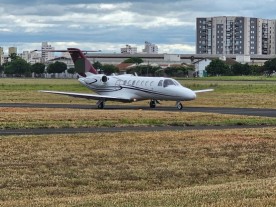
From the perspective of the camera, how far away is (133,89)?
46.4m

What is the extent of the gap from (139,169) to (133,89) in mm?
29754

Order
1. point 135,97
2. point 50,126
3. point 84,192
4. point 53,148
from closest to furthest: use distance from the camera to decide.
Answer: point 84,192 → point 53,148 → point 50,126 → point 135,97

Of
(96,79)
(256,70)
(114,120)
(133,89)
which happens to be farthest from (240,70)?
(114,120)

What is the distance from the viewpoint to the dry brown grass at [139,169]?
39.3ft

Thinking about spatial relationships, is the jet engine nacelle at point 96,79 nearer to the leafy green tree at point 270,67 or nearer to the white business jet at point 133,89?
the white business jet at point 133,89

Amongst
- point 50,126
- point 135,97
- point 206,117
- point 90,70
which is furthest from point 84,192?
point 90,70

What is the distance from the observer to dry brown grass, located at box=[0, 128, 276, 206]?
39.3 feet

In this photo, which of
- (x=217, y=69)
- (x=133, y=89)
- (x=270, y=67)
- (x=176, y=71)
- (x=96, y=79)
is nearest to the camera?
(x=133, y=89)

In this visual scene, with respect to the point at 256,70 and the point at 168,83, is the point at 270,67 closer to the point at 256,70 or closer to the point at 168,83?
the point at 256,70

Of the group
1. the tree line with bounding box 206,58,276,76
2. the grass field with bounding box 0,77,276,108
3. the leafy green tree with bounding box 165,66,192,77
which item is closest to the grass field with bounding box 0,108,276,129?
the grass field with bounding box 0,77,276,108

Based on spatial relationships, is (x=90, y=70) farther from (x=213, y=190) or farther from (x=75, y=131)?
(x=213, y=190)

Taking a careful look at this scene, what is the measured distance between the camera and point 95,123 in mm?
28250

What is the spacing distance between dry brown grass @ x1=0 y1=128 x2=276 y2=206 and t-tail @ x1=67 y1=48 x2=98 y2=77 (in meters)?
27.3

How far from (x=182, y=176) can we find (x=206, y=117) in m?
16.1
